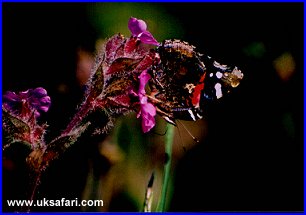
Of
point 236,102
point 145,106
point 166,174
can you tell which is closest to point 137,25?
point 145,106

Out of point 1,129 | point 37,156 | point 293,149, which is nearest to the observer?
point 37,156

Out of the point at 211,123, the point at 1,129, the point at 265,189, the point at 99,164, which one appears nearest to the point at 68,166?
the point at 99,164

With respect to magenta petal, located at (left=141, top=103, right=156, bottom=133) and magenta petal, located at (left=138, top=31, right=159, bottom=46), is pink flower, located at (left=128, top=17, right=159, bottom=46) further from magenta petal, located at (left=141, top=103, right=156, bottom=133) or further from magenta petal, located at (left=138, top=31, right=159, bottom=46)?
magenta petal, located at (left=141, top=103, right=156, bottom=133)

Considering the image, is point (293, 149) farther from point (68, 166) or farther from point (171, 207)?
point (68, 166)

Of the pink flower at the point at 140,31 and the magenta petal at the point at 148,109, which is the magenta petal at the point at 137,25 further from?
the magenta petal at the point at 148,109

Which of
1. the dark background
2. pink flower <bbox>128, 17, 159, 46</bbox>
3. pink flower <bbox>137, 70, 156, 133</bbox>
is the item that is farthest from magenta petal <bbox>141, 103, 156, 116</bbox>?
the dark background

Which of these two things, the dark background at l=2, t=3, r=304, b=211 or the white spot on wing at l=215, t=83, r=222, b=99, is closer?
the white spot on wing at l=215, t=83, r=222, b=99
